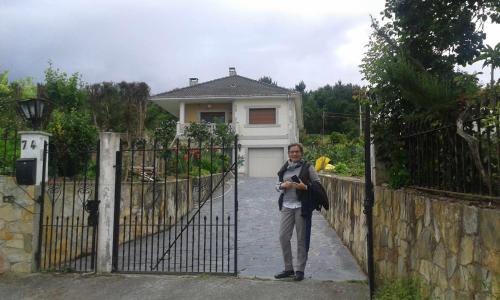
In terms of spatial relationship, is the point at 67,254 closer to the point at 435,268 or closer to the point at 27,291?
the point at 27,291

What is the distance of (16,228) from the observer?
21.8 ft

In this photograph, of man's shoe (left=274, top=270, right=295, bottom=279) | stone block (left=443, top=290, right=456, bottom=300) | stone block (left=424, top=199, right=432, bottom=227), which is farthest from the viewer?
man's shoe (left=274, top=270, right=295, bottom=279)

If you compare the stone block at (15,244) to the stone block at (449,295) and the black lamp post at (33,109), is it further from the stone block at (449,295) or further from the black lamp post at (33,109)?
the stone block at (449,295)

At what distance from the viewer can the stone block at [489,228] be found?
9.45 ft

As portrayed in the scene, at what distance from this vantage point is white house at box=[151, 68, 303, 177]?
86.1 ft

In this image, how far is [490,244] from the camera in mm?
2963

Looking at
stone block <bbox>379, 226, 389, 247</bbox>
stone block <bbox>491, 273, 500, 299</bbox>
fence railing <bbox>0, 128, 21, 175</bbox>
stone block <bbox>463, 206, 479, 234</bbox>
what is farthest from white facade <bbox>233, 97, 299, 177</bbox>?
stone block <bbox>491, 273, 500, 299</bbox>

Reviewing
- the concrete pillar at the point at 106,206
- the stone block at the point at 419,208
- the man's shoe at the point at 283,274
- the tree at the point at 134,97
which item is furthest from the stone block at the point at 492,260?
the tree at the point at 134,97

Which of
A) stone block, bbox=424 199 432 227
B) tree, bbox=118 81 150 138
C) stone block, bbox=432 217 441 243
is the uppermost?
tree, bbox=118 81 150 138

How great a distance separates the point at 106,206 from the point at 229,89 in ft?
74.1

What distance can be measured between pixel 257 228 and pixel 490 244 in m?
7.56

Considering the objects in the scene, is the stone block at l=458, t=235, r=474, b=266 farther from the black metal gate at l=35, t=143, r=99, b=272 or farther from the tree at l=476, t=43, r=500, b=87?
the black metal gate at l=35, t=143, r=99, b=272

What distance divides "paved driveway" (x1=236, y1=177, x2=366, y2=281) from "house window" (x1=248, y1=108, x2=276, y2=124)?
13953 millimetres

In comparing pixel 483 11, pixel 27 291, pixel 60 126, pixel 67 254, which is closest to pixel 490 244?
pixel 483 11
